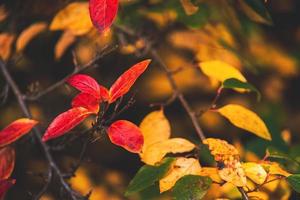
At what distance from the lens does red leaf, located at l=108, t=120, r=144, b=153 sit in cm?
75

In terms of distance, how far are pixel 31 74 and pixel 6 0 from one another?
42cm

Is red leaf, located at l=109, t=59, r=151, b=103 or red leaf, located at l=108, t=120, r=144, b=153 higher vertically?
red leaf, located at l=109, t=59, r=151, b=103

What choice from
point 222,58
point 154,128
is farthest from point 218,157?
point 222,58

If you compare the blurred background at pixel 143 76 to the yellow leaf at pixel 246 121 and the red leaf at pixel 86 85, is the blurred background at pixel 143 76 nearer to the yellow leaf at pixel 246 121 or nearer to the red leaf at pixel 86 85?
the yellow leaf at pixel 246 121

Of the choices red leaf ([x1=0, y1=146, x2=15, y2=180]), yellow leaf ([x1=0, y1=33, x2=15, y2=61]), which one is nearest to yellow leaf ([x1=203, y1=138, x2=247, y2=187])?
red leaf ([x1=0, y1=146, x2=15, y2=180])

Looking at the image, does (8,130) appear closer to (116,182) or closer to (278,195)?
(278,195)

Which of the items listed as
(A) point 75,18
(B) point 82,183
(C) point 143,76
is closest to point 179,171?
(A) point 75,18

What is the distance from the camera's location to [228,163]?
2.44 feet

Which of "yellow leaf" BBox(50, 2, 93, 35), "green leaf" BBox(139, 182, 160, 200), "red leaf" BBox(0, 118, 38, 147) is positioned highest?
"yellow leaf" BBox(50, 2, 93, 35)

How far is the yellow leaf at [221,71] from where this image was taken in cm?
94

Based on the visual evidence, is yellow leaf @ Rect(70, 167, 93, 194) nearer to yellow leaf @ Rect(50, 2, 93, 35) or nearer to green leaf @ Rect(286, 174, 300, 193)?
yellow leaf @ Rect(50, 2, 93, 35)

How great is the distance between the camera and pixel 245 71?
5.66 ft

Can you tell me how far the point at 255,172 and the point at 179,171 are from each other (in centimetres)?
12

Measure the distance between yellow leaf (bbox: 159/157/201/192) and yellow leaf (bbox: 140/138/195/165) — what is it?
0.03 metres
